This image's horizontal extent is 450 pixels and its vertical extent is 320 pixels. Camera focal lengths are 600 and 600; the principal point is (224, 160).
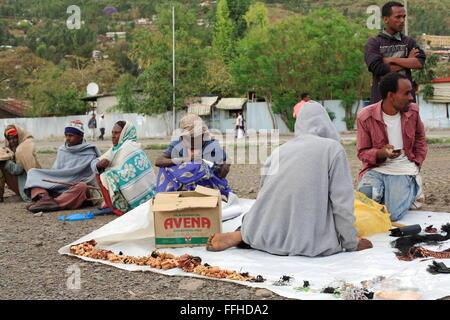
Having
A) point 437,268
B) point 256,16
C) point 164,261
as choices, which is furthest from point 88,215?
point 256,16

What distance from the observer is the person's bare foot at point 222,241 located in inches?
185

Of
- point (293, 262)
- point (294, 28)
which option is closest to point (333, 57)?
point (294, 28)

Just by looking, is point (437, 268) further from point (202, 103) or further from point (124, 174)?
point (202, 103)

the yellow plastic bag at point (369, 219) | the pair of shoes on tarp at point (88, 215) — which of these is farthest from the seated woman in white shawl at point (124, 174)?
the yellow plastic bag at point (369, 219)

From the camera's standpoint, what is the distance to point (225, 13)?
55.5 m

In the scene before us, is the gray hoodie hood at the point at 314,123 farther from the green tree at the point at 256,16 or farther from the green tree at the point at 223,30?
the green tree at the point at 256,16

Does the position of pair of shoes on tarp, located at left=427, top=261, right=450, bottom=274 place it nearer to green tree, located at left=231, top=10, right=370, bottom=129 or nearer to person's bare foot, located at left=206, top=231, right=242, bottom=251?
person's bare foot, located at left=206, top=231, right=242, bottom=251

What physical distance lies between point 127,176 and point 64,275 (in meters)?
2.66

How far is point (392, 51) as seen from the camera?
6.61 meters

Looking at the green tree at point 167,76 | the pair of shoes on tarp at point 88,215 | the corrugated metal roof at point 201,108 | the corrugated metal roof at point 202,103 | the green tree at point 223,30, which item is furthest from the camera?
the green tree at point 223,30

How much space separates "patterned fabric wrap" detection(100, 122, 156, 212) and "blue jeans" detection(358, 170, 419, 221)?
99.0 inches

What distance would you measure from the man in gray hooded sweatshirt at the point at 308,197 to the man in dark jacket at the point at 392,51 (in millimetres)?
2387

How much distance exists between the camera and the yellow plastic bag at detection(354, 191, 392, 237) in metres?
5.08
